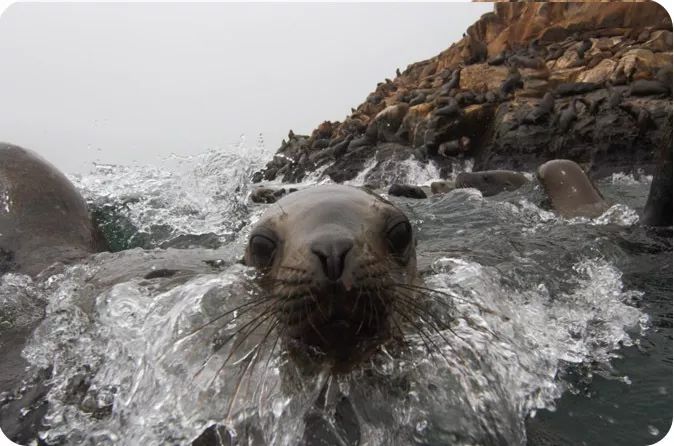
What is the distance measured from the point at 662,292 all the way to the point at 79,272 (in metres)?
4.37

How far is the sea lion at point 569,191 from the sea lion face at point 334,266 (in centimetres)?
428

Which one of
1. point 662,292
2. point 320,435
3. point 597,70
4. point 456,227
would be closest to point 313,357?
point 320,435

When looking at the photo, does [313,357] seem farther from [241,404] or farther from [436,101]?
[436,101]

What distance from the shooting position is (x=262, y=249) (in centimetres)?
286

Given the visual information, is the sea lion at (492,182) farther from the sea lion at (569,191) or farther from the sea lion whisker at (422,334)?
the sea lion whisker at (422,334)

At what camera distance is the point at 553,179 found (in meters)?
7.14

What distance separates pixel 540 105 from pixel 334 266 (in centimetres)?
1605

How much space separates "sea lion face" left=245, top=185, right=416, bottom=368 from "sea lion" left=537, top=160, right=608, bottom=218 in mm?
4284

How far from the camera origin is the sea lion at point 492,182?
1006 centimetres

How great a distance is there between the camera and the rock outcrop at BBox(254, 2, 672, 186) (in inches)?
593

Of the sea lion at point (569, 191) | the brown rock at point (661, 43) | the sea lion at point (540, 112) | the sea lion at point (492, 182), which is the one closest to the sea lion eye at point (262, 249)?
the sea lion at point (569, 191)

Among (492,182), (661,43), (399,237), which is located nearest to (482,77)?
(661,43)

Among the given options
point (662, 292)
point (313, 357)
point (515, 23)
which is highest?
point (515, 23)

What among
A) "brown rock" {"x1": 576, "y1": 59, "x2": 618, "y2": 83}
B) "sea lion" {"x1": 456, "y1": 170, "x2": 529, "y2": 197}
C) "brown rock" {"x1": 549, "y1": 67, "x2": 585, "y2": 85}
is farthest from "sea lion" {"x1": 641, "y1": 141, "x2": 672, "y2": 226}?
"brown rock" {"x1": 549, "y1": 67, "x2": 585, "y2": 85}
